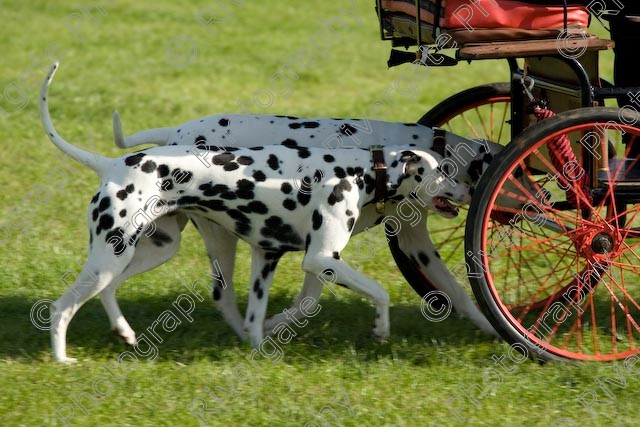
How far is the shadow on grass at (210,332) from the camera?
16.2 feet

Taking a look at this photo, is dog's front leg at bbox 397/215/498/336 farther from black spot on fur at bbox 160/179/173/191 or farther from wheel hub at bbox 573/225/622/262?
black spot on fur at bbox 160/179/173/191

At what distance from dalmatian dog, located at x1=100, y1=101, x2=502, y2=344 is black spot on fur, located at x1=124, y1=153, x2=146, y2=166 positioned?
25cm

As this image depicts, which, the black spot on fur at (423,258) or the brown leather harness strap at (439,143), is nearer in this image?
the brown leather harness strap at (439,143)

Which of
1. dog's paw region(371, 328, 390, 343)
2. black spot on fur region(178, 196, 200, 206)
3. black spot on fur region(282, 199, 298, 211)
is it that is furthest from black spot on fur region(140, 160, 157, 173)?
dog's paw region(371, 328, 390, 343)

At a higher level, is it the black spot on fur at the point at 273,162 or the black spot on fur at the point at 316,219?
the black spot on fur at the point at 273,162

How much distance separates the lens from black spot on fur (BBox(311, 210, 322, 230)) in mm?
4738

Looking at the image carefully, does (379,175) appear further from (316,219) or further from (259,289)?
(259,289)

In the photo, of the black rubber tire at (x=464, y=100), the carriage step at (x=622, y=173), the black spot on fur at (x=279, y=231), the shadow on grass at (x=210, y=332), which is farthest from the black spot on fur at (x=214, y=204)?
the carriage step at (x=622, y=173)

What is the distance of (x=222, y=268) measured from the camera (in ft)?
17.6

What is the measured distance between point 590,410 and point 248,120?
2.22 m

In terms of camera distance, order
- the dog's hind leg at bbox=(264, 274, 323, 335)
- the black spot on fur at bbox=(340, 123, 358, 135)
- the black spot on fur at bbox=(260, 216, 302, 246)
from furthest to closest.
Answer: the dog's hind leg at bbox=(264, 274, 323, 335)
the black spot on fur at bbox=(340, 123, 358, 135)
the black spot on fur at bbox=(260, 216, 302, 246)

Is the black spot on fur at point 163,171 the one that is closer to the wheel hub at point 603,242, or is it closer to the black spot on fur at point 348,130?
the black spot on fur at point 348,130

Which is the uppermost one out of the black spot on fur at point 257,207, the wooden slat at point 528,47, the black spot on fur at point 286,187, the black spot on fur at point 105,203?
the wooden slat at point 528,47

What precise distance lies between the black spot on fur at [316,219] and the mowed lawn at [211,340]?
0.65 m
